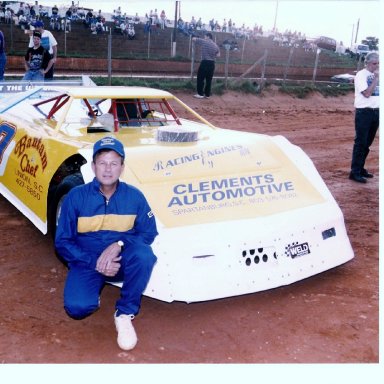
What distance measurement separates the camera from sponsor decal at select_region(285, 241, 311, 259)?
3467 mm

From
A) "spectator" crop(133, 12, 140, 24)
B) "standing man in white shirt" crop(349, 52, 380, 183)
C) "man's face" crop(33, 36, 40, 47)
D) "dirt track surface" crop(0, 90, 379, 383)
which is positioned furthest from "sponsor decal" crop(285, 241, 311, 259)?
"spectator" crop(133, 12, 140, 24)

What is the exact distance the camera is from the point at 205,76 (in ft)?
42.2

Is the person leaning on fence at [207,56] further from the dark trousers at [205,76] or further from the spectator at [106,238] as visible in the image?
the spectator at [106,238]

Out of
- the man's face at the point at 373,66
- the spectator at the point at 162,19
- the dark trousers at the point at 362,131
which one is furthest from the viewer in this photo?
the spectator at the point at 162,19

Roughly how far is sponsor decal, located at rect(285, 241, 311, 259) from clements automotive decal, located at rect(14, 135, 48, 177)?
6.41 feet

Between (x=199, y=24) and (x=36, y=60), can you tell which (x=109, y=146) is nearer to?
(x=36, y=60)

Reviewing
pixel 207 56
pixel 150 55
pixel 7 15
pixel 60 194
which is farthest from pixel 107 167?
pixel 150 55

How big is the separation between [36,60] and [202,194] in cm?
601

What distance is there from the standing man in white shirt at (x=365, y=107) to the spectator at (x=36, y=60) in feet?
16.6

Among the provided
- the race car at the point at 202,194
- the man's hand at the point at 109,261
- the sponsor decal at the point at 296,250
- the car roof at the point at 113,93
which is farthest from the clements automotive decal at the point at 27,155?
the sponsor decal at the point at 296,250

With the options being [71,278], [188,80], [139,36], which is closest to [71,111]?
[71,278]

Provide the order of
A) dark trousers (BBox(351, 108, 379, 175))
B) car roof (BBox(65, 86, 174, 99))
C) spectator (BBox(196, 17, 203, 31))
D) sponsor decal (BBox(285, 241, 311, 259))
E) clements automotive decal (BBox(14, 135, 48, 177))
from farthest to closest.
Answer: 1. spectator (BBox(196, 17, 203, 31))
2. dark trousers (BBox(351, 108, 379, 175))
3. car roof (BBox(65, 86, 174, 99))
4. clements automotive decal (BBox(14, 135, 48, 177))
5. sponsor decal (BBox(285, 241, 311, 259))

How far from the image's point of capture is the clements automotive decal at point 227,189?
3.55 meters

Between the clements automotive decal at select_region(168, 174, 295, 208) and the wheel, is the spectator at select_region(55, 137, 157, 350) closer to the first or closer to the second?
the clements automotive decal at select_region(168, 174, 295, 208)
